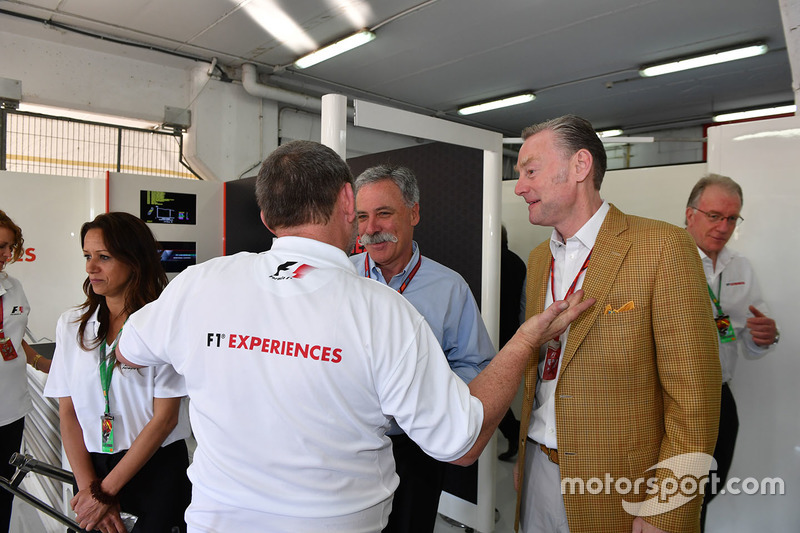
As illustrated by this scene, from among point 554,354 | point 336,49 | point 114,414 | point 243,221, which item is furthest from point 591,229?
point 336,49

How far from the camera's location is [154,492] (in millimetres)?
1614

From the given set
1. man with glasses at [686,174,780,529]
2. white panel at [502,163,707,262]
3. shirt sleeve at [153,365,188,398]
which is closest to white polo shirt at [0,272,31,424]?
shirt sleeve at [153,365,188,398]

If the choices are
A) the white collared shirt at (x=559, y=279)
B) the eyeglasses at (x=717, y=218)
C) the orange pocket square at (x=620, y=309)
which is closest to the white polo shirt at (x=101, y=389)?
the white collared shirt at (x=559, y=279)

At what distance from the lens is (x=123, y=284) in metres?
1.73

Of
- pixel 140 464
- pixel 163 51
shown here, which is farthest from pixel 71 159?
pixel 140 464

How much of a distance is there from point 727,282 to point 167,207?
4.54 meters

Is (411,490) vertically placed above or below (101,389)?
below

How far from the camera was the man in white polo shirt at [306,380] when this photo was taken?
0.94 metres

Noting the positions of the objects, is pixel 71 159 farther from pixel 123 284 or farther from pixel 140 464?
pixel 140 464

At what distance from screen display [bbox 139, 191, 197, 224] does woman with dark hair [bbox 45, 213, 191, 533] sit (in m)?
3.28

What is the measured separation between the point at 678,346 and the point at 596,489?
1.37 ft

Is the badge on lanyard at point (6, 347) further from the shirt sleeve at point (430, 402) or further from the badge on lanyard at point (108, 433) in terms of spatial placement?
the shirt sleeve at point (430, 402)

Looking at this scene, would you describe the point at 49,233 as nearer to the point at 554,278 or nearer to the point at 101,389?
the point at 101,389

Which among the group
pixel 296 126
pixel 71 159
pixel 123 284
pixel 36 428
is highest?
pixel 296 126
